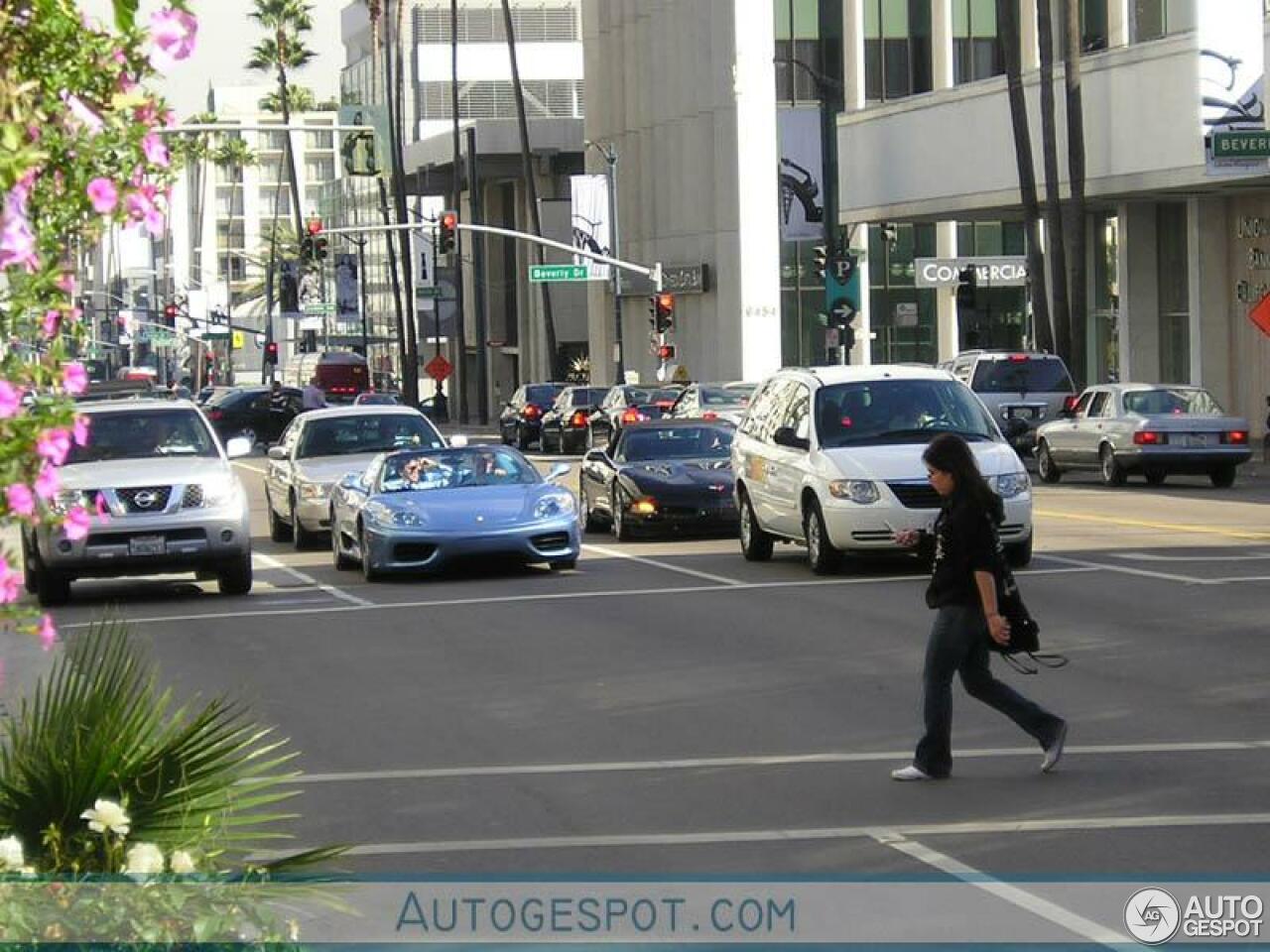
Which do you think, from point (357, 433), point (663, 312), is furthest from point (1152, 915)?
point (663, 312)

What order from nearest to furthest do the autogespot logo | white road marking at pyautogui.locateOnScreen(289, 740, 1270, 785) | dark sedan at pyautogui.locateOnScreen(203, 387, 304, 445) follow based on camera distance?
the autogespot logo < white road marking at pyautogui.locateOnScreen(289, 740, 1270, 785) < dark sedan at pyautogui.locateOnScreen(203, 387, 304, 445)

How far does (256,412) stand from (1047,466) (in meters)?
28.1

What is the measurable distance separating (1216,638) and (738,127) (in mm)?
57364

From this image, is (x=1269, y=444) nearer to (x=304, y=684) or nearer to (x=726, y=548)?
(x=726, y=548)

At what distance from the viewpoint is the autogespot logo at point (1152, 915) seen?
7836 millimetres

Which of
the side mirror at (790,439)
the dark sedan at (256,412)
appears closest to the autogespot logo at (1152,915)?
the side mirror at (790,439)

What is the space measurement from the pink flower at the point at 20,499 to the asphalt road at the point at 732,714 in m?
4.75

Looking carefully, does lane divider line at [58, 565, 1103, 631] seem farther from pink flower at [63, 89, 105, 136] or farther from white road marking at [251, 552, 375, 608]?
pink flower at [63, 89, 105, 136]

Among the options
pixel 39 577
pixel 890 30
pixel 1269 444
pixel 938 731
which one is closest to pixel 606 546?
pixel 39 577

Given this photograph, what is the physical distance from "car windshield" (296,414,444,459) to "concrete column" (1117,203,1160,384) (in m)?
26.7

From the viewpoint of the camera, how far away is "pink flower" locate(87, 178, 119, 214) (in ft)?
16.1

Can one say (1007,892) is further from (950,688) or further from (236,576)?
(236,576)

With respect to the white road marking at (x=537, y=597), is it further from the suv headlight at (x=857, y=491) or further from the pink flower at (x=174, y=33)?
the pink flower at (x=174, y=33)

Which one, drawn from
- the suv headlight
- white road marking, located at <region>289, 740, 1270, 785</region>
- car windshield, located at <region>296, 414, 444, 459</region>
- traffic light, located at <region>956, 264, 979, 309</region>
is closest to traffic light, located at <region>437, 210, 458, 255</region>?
traffic light, located at <region>956, 264, 979, 309</region>
